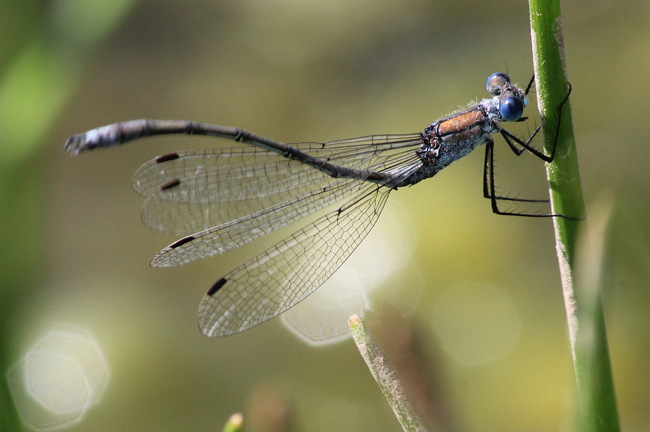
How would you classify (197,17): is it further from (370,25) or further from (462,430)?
(462,430)

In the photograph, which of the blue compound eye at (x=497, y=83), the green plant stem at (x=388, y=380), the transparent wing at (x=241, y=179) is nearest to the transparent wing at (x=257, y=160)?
the transparent wing at (x=241, y=179)

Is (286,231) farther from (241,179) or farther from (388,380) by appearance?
(388,380)

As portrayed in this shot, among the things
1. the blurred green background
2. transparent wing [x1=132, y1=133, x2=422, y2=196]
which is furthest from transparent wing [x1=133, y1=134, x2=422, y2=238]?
the blurred green background

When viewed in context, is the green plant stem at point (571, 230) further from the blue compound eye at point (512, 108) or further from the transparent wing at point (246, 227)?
the transparent wing at point (246, 227)

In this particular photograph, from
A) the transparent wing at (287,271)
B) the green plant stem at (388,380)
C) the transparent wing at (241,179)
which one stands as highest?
the transparent wing at (241,179)

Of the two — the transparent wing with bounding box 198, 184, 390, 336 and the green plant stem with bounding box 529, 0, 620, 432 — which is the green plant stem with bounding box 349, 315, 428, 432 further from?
the transparent wing with bounding box 198, 184, 390, 336

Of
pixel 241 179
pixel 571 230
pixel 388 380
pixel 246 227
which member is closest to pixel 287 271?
pixel 246 227
